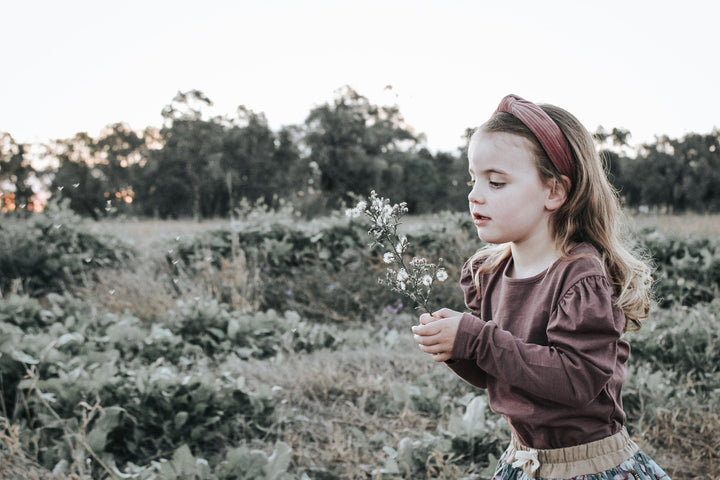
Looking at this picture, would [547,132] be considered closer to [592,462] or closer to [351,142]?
[592,462]

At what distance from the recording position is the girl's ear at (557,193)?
140 cm

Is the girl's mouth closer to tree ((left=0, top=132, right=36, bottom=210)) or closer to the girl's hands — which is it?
the girl's hands

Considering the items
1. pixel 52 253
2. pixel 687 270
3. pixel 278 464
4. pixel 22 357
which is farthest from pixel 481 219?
pixel 52 253

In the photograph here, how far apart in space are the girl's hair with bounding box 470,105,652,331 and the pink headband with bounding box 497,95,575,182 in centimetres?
2

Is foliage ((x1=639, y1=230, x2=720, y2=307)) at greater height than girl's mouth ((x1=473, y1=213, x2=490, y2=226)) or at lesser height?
lesser

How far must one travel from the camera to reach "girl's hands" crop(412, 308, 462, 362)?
1.29m

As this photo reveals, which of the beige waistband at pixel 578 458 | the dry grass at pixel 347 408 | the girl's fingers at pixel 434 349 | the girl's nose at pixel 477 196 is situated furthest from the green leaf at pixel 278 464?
the girl's nose at pixel 477 196

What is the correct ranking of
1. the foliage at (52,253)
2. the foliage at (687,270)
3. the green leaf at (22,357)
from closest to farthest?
the green leaf at (22,357)
the foliage at (687,270)
the foliage at (52,253)

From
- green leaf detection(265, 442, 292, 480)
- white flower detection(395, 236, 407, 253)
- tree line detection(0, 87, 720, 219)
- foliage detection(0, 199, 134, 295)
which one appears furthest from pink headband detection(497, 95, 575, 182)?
tree line detection(0, 87, 720, 219)

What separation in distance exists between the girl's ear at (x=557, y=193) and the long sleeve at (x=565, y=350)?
221 millimetres

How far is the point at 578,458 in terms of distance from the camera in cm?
135

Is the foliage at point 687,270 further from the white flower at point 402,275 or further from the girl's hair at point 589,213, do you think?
the white flower at point 402,275

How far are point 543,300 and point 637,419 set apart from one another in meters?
2.06

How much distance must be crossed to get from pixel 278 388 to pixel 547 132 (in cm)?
226
